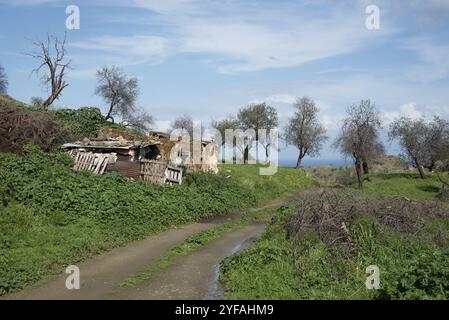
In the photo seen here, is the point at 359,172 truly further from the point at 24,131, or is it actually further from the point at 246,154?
the point at 24,131

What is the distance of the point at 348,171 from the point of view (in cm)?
5206

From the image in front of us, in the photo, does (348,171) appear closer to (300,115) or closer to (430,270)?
(300,115)

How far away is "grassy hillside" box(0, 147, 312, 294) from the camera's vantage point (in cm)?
1302

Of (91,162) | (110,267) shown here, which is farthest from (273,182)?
(110,267)

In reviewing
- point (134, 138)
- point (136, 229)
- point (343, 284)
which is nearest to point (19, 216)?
point (136, 229)

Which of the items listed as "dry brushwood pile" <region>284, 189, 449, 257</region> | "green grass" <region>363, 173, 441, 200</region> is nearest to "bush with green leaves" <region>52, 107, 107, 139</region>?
"dry brushwood pile" <region>284, 189, 449, 257</region>

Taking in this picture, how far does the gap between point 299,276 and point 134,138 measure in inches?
884

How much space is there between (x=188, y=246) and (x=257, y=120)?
43.8 meters

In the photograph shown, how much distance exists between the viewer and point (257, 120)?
58688 millimetres

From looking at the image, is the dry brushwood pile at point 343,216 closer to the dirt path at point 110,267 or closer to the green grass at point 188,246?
the dirt path at point 110,267

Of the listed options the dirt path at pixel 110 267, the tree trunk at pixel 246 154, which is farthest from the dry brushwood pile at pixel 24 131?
the tree trunk at pixel 246 154

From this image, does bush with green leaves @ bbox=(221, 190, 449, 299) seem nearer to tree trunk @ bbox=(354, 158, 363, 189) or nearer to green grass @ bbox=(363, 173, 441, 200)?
green grass @ bbox=(363, 173, 441, 200)

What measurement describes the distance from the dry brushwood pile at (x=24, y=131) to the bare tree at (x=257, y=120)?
33986 millimetres

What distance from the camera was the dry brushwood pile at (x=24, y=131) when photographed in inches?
941
